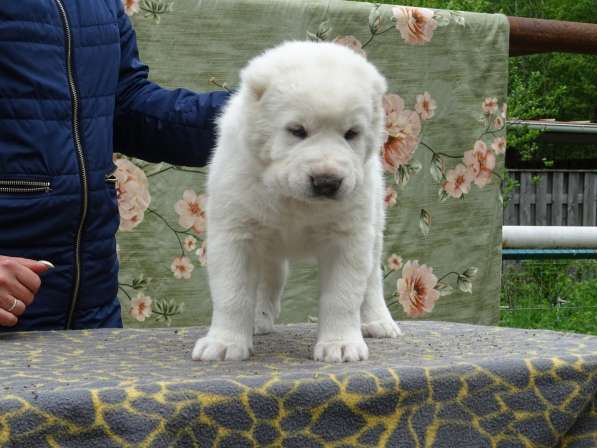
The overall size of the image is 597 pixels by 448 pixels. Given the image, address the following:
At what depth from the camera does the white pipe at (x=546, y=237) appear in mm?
3428

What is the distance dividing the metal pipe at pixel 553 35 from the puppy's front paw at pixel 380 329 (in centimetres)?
Answer: 157

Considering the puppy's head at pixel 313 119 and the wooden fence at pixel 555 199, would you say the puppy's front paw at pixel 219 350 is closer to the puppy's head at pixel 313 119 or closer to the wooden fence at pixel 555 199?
the puppy's head at pixel 313 119

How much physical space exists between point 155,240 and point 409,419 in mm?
1675

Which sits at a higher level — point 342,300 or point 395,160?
point 395,160

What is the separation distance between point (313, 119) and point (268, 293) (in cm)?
69

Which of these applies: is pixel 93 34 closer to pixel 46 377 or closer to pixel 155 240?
pixel 155 240

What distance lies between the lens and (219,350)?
67.3 inches

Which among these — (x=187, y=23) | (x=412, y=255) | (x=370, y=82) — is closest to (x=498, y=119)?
(x=412, y=255)

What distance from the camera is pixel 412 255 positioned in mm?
3230

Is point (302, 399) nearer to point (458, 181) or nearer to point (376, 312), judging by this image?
point (376, 312)

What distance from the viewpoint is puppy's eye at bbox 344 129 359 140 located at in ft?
5.70

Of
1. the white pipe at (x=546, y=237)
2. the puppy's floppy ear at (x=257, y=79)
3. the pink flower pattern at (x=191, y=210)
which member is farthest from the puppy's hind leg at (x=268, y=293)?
the white pipe at (x=546, y=237)

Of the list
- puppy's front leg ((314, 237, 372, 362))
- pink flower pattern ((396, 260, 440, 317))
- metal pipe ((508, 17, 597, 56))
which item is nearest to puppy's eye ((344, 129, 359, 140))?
puppy's front leg ((314, 237, 372, 362))

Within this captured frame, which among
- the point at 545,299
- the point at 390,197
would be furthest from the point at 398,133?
the point at 545,299
